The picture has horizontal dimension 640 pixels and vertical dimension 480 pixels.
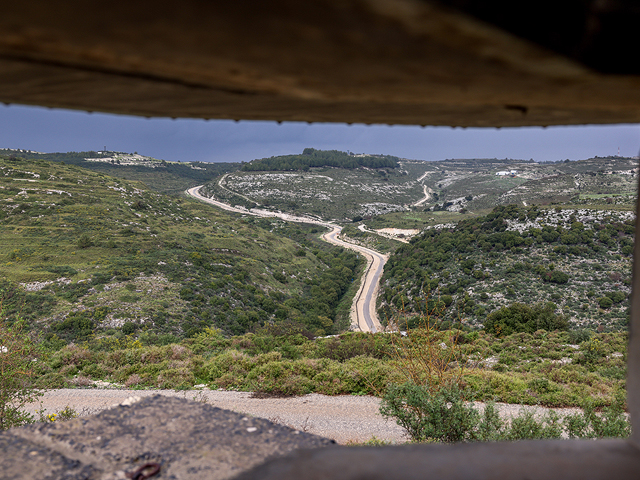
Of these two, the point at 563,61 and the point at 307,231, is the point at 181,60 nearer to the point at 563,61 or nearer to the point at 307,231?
the point at 563,61

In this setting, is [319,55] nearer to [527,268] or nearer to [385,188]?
[527,268]

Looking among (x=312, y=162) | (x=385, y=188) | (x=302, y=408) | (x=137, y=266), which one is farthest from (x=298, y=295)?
(x=312, y=162)

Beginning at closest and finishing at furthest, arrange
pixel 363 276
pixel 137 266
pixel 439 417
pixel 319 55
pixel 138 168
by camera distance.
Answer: pixel 319 55 < pixel 439 417 < pixel 137 266 < pixel 363 276 < pixel 138 168

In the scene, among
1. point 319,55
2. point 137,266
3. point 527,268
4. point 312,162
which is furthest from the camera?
point 312,162

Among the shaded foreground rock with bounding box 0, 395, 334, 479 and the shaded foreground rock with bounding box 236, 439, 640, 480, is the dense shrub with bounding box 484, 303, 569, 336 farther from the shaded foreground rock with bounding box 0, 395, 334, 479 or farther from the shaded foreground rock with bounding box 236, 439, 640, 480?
the shaded foreground rock with bounding box 0, 395, 334, 479

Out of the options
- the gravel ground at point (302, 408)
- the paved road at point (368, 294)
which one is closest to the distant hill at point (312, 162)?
the paved road at point (368, 294)

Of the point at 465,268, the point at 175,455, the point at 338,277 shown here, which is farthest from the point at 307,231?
the point at 175,455
